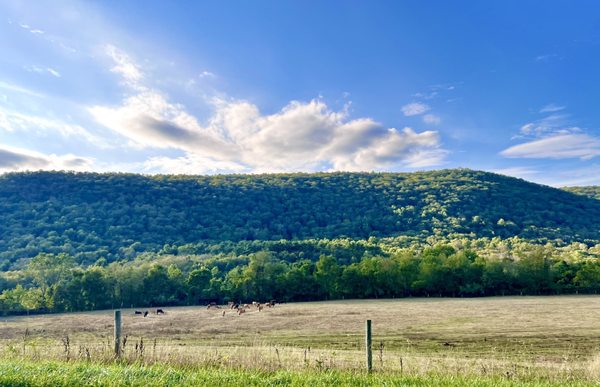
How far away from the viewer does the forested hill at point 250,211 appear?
358 feet

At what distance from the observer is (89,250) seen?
101 m

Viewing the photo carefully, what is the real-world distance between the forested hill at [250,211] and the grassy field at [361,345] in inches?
2982

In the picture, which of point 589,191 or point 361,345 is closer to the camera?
point 361,345

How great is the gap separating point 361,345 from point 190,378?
53.9ft

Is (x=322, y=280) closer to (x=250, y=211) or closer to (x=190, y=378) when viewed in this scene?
(x=190, y=378)

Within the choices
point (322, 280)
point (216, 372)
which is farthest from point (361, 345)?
point (322, 280)

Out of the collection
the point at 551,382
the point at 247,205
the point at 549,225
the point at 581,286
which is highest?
the point at 247,205

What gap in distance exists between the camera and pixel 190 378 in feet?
26.8

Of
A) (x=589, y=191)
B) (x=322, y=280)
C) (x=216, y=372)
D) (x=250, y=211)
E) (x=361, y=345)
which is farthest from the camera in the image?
(x=589, y=191)

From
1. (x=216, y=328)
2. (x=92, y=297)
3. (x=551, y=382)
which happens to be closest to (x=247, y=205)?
(x=92, y=297)

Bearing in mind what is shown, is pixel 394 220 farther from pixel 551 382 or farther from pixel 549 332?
pixel 551 382

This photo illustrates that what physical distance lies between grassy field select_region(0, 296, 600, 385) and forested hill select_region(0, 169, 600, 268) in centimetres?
7575

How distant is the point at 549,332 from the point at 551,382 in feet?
75.4

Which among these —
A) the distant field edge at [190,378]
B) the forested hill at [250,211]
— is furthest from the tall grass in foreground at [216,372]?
the forested hill at [250,211]
